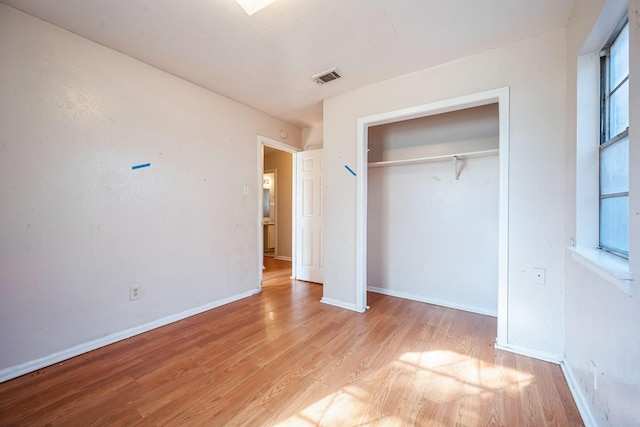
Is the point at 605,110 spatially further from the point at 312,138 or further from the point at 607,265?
the point at 312,138

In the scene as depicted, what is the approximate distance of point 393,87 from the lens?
2643mm

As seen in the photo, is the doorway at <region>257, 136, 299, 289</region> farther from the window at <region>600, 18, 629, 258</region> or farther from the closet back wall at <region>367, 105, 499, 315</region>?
the window at <region>600, 18, 629, 258</region>

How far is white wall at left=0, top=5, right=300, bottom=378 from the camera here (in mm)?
1749

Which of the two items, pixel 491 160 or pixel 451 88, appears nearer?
pixel 451 88

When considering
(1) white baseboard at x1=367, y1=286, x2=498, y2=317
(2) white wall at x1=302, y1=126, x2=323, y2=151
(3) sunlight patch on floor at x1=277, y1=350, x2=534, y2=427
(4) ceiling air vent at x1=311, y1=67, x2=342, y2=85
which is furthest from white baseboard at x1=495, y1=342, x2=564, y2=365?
(2) white wall at x1=302, y1=126, x2=323, y2=151

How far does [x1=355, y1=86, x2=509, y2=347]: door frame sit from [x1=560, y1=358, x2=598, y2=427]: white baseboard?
1.23 ft

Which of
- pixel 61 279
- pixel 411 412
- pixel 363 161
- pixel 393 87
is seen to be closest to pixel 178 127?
pixel 61 279

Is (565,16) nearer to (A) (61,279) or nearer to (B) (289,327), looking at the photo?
(B) (289,327)

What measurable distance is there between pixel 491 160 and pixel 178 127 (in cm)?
327

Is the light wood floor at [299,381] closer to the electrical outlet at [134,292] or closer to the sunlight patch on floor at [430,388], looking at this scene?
the sunlight patch on floor at [430,388]

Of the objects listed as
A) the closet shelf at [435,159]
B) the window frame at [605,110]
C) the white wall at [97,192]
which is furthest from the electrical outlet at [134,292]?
the window frame at [605,110]

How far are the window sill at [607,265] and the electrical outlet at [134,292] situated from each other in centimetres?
314

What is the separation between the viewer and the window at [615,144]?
50.2 inches

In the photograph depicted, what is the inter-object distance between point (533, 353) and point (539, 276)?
1.91 feet
